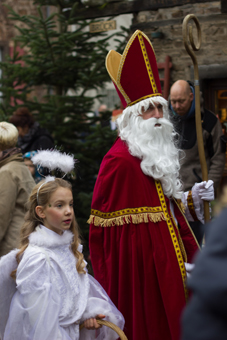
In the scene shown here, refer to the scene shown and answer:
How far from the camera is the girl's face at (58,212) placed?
2936 mm

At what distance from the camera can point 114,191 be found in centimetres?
335

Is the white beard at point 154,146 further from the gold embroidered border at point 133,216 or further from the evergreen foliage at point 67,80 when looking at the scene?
the evergreen foliage at point 67,80

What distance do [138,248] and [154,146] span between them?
28.2 inches

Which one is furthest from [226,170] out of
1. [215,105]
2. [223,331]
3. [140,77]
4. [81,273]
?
[223,331]

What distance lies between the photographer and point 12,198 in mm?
4004

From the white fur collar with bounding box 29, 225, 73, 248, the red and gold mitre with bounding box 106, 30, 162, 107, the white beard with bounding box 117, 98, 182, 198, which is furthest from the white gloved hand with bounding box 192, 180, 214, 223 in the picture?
the white fur collar with bounding box 29, 225, 73, 248

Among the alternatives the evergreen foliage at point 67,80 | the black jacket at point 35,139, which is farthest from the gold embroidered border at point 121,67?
the evergreen foliage at point 67,80

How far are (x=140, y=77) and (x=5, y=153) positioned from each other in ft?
4.35

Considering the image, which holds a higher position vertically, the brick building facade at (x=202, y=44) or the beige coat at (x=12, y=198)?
the brick building facade at (x=202, y=44)

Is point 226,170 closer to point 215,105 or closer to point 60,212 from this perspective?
point 215,105

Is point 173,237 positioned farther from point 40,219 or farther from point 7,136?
point 7,136

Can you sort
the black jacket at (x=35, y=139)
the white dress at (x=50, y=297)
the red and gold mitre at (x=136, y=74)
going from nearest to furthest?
1. the white dress at (x=50, y=297)
2. the red and gold mitre at (x=136, y=74)
3. the black jacket at (x=35, y=139)

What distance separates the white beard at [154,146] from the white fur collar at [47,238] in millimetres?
760

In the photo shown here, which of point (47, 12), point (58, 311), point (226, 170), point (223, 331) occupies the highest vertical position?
point (47, 12)
